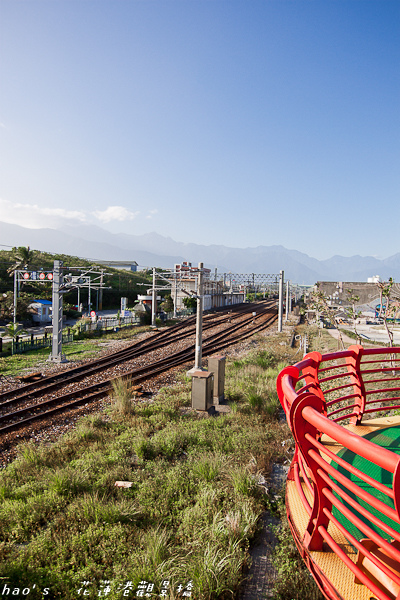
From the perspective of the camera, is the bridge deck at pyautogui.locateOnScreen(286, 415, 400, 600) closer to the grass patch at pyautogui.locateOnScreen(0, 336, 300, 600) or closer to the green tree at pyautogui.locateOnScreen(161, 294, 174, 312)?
the grass patch at pyautogui.locateOnScreen(0, 336, 300, 600)

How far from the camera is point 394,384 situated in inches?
421

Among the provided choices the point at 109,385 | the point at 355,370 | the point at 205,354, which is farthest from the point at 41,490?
the point at 205,354

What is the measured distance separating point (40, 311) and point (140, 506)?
2950 centimetres

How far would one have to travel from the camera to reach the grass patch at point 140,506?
3420mm

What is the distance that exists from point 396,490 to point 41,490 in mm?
5236

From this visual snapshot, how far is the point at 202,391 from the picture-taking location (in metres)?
8.59

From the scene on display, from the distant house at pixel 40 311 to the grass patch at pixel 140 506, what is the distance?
998 inches

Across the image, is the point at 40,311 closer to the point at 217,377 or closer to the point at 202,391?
the point at 217,377

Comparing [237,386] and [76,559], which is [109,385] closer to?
[237,386]

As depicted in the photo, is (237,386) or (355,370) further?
(237,386)

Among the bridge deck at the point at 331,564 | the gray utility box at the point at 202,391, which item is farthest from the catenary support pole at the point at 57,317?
the bridge deck at the point at 331,564

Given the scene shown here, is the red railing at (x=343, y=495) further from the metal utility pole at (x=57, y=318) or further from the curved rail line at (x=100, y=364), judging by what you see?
the metal utility pole at (x=57, y=318)

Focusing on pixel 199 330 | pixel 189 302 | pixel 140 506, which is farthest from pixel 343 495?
pixel 189 302

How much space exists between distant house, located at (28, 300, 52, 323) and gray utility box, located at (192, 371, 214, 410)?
25618 millimetres
